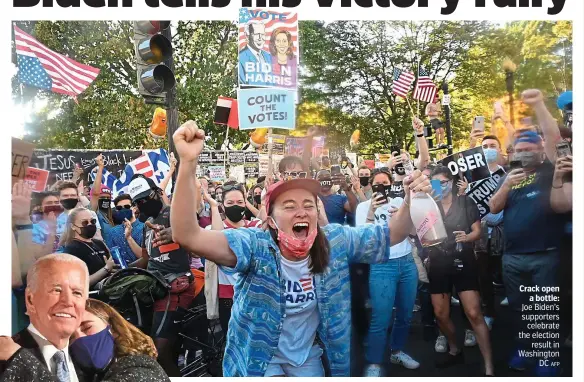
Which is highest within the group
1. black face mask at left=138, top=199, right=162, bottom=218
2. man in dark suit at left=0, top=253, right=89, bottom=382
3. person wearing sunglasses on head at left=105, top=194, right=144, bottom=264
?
black face mask at left=138, top=199, right=162, bottom=218

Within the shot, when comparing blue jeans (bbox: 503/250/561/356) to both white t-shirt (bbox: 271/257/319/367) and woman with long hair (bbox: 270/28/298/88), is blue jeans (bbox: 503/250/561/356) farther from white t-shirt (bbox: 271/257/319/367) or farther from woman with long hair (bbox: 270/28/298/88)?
woman with long hair (bbox: 270/28/298/88)

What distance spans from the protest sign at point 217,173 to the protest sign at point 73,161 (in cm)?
55

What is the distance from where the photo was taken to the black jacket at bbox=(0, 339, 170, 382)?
4.24 m

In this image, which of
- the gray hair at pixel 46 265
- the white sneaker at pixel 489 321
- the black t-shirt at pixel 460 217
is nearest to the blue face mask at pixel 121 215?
the gray hair at pixel 46 265

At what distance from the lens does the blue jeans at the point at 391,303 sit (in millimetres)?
5320

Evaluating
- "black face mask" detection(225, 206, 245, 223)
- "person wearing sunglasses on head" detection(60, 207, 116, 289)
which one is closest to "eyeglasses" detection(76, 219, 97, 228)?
"person wearing sunglasses on head" detection(60, 207, 116, 289)

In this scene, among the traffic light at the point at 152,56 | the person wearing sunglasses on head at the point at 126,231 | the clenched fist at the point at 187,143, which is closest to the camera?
the clenched fist at the point at 187,143

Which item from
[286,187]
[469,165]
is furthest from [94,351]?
[469,165]

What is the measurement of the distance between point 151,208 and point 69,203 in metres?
0.61

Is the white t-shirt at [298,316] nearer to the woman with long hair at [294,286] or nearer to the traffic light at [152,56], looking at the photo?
the woman with long hair at [294,286]

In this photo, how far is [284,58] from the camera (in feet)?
17.3

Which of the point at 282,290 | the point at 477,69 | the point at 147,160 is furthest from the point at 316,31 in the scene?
the point at 282,290

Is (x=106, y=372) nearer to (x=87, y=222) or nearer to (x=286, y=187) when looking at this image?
(x=87, y=222)

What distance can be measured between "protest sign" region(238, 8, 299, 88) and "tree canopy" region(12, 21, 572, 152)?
0.27 feet
